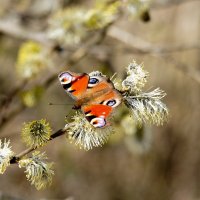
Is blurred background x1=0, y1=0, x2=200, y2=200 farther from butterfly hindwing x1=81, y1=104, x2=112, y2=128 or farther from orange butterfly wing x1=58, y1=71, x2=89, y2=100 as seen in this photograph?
butterfly hindwing x1=81, y1=104, x2=112, y2=128

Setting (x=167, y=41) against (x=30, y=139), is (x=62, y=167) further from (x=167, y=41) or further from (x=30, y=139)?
(x=30, y=139)

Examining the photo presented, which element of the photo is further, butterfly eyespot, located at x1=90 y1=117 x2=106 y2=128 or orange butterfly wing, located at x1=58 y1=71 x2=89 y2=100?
orange butterfly wing, located at x1=58 y1=71 x2=89 y2=100

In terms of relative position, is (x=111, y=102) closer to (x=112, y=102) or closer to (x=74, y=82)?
(x=112, y=102)

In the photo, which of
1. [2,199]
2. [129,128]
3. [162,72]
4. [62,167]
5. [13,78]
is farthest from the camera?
[162,72]

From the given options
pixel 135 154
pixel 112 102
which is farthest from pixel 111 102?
pixel 135 154

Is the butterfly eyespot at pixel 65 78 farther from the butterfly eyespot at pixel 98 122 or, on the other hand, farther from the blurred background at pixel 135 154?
the blurred background at pixel 135 154

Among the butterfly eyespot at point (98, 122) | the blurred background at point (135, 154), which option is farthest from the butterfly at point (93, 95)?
the blurred background at point (135, 154)

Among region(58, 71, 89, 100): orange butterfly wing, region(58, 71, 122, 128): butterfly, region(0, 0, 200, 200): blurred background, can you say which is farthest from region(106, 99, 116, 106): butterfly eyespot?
region(0, 0, 200, 200): blurred background

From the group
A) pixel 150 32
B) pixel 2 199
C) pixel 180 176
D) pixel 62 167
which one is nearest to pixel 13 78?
pixel 62 167

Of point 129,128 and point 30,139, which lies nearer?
point 30,139
